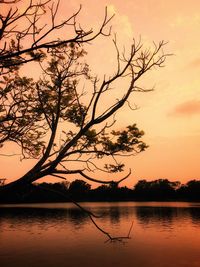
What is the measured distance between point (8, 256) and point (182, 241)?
28.5m

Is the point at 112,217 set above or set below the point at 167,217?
below

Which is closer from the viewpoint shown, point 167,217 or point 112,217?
point 167,217

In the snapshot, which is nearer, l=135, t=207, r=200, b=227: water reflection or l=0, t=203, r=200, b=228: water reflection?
l=135, t=207, r=200, b=227: water reflection

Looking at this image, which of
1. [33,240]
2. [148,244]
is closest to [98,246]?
[148,244]

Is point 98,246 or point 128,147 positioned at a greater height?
point 128,147

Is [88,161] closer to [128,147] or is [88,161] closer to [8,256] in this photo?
[128,147]

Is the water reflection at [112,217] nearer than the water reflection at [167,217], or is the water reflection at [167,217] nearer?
the water reflection at [167,217]

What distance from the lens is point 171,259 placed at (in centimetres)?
4278

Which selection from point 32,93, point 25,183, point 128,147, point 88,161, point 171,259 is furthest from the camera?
point 171,259

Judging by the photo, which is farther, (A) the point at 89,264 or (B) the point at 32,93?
(A) the point at 89,264

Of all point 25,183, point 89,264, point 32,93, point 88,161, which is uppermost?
point 32,93

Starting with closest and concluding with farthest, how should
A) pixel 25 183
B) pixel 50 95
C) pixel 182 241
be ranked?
pixel 25 183, pixel 50 95, pixel 182 241

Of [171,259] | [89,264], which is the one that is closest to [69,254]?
[89,264]

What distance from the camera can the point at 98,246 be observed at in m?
52.2
